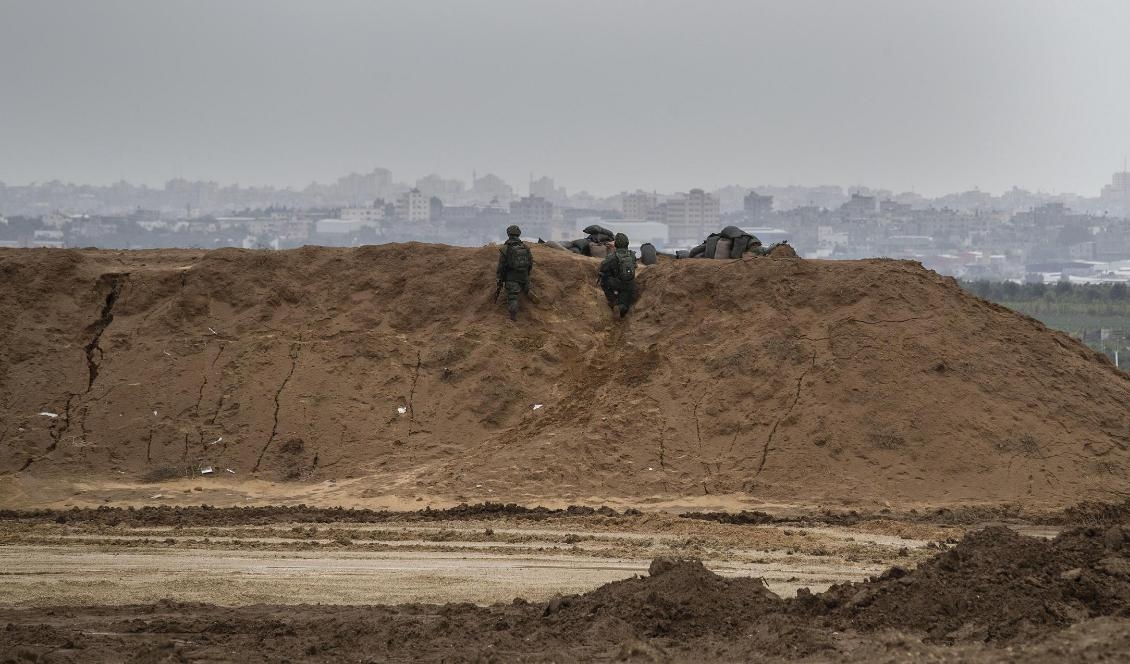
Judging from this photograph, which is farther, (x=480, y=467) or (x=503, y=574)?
(x=480, y=467)

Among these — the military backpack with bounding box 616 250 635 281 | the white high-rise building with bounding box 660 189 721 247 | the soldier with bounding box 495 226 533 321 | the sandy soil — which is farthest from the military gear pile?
the white high-rise building with bounding box 660 189 721 247

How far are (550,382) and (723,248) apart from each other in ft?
18.7

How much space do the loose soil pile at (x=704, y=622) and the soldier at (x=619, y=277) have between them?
10.4 metres

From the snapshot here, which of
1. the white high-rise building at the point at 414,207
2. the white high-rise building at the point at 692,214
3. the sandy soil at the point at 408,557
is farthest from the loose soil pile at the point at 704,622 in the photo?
the white high-rise building at the point at 414,207

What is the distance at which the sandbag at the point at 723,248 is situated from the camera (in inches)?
963

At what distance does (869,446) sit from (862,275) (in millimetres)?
3225

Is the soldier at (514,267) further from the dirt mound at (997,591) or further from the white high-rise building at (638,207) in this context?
the white high-rise building at (638,207)

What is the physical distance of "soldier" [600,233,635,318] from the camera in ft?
70.5

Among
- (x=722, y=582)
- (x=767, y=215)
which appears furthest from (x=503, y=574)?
(x=767, y=215)

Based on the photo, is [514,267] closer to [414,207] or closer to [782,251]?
[782,251]

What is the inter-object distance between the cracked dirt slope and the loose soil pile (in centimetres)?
629

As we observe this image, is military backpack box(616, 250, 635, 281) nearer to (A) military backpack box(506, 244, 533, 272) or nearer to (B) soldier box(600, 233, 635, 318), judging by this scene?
(B) soldier box(600, 233, 635, 318)

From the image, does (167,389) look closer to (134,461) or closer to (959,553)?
(134,461)

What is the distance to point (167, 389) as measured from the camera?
20125 millimetres
